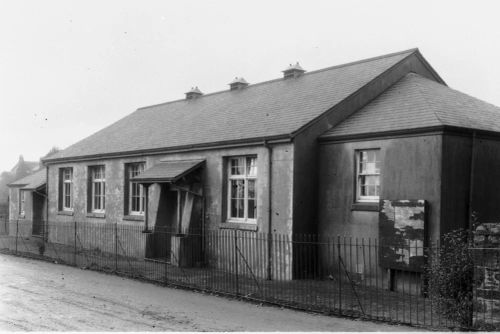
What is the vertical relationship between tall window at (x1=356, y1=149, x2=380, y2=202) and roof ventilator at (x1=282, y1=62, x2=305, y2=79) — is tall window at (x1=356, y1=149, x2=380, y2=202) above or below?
below

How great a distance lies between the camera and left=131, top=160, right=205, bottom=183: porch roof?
1842 cm

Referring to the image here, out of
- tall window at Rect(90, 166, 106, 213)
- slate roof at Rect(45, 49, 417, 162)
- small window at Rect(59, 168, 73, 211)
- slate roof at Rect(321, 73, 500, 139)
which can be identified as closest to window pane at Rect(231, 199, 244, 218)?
slate roof at Rect(45, 49, 417, 162)

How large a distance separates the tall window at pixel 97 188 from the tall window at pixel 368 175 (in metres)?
13.6

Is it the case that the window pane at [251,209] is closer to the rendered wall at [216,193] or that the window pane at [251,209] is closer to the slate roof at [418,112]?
the rendered wall at [216,193]

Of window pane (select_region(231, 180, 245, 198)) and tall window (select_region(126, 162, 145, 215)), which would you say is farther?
tall window (select_region(126, 162, 145, 215))

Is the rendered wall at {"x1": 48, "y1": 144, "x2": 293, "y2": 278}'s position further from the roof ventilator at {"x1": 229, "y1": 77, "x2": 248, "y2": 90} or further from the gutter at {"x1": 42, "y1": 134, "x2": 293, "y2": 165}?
the roof ventilator at {"x1": 229, "y1": 77, "x2": 248, "y2": 90}

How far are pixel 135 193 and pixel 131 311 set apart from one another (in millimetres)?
12300

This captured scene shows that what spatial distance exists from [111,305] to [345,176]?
7.31 meters

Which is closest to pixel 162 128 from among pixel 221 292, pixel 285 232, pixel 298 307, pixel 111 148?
pixel 111 148

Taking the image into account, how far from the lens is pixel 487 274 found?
357 inches

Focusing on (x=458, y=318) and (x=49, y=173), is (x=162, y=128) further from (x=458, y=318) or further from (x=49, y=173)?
(x=458, y=318)

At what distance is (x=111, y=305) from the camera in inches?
464

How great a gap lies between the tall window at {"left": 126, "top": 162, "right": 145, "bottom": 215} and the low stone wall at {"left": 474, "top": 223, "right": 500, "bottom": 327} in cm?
1575

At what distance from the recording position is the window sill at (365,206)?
14.6 metres
